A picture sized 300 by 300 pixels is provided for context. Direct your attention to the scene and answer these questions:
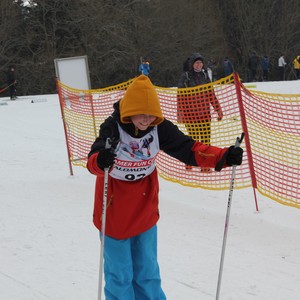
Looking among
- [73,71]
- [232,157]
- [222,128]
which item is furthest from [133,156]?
[73,71]

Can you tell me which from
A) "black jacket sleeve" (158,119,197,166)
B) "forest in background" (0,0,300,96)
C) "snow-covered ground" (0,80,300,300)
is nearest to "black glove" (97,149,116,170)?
"black jacket sleeve" (158,119,197,166)

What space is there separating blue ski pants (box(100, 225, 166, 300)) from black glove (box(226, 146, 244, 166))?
0.68m

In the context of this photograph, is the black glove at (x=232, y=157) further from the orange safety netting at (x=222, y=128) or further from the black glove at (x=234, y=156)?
the orange safety netting at (x=222, y=128)

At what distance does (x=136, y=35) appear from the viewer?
3731 centimetres

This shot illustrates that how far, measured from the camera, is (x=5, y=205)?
5.98 metres

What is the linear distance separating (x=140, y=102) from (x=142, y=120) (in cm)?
12

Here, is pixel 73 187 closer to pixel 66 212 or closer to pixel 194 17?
pixel 66 212

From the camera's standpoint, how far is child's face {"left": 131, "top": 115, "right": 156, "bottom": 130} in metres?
2.87

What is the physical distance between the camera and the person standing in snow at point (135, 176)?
9.45 ft

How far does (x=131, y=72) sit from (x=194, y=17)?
788 centimetres

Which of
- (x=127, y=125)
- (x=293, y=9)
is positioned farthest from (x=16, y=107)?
(x=293, y=9)

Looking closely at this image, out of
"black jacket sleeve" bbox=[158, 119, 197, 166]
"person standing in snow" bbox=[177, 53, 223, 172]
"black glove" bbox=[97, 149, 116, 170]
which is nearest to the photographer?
"black glove" bbox=[97, 149, 116, 170]

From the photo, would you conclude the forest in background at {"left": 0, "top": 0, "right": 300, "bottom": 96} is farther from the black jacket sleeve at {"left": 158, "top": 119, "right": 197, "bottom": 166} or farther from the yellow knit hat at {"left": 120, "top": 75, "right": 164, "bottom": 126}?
the yellow knit hat at {"left": 120, "top": 75, "right": 164, "bottom": 126}

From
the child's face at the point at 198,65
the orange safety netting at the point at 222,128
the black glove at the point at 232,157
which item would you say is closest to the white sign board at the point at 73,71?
the orange safety netting at the point at 222,128
